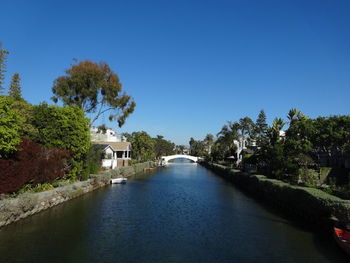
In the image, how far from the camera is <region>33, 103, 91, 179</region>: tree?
31.4 meters

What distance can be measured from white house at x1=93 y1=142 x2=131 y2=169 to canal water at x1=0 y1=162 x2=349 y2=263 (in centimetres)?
2906

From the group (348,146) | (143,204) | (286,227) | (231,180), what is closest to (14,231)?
(143,204)

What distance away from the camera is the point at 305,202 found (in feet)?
75.4

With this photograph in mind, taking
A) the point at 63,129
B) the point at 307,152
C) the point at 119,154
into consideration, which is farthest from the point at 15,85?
the point at 307,152

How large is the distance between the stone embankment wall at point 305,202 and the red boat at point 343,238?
5.01ft

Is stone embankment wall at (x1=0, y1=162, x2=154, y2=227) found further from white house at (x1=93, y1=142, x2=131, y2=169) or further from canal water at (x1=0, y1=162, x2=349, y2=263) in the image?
white house at (x1=93, y1=142, x2=131, y2=169)

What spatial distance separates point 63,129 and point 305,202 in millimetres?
26491

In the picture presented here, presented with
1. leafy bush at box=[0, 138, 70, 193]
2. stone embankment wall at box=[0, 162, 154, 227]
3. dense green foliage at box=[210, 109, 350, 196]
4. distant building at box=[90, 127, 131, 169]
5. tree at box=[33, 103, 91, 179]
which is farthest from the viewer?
distant building at box=[90, 127, 131, 169]

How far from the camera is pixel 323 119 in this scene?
2112 inches

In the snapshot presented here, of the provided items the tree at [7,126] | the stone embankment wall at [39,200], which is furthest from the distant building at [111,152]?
the tree at [7,126]

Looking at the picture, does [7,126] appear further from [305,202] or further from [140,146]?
A: [140,146]

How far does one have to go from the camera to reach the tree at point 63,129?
31.4m

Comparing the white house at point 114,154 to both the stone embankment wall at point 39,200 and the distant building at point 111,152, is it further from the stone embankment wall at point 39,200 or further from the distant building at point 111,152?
the stone embankment wall at point 39,200

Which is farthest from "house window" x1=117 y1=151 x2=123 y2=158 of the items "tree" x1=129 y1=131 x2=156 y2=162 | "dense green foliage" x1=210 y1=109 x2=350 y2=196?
"dense green foliage" x1=210 y1=109 x2=350 y2=196
